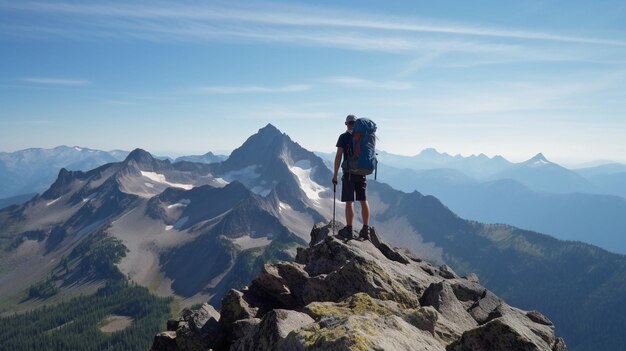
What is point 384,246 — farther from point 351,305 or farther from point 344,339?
point 344,339

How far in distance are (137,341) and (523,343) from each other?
700 feet

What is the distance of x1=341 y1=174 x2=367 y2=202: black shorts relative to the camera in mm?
21547

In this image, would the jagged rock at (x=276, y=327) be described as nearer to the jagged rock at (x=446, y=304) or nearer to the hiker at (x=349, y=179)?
the jagged rock at (x=446, y=304)

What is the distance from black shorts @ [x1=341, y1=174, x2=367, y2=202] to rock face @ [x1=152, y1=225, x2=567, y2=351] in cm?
258

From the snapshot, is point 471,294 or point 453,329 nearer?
point 453,329

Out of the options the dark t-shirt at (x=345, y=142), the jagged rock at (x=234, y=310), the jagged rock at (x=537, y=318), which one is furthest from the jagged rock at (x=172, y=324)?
the jagged rock at (x=537, y=318)

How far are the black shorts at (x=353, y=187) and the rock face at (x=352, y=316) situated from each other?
8.45ft

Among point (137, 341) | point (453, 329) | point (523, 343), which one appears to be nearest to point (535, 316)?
point (453, 329)

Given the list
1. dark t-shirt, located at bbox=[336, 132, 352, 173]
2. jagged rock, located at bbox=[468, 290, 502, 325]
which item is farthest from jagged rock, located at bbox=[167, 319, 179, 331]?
jagged rock, located at bbox=[468, 290, 502, 325]

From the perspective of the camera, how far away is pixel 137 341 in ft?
622

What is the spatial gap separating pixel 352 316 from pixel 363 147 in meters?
11.6

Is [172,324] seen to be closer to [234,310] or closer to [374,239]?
[234,310]

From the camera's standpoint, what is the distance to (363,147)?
815 inches

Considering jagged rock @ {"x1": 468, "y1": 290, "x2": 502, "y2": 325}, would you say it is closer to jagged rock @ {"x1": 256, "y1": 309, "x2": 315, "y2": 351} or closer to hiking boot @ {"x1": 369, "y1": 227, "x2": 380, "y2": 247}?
hiking boot @ {"x1": 369, "y1": 227, "x2": 380, "y2": 247}
